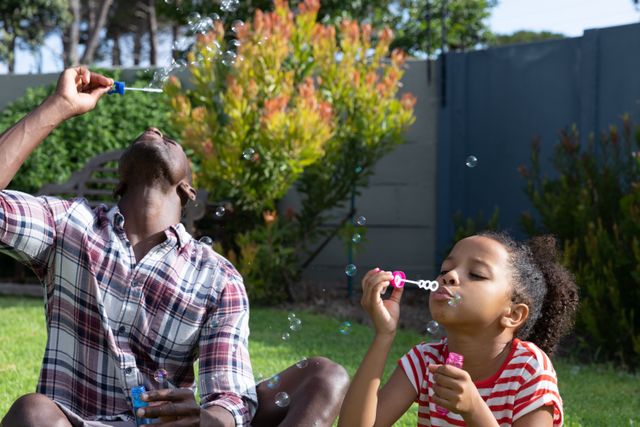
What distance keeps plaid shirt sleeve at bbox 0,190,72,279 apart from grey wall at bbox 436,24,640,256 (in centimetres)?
464

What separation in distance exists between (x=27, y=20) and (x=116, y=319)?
1731cm

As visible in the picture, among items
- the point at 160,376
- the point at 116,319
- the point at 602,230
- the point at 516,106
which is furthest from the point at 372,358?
the point at 516,106

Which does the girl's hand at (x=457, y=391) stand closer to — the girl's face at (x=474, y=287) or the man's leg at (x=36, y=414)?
the girl's face at (x=474, y=287)

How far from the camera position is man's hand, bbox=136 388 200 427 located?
2.07m

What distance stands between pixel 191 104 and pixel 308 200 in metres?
1.06

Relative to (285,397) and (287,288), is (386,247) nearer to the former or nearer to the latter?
(287,288)

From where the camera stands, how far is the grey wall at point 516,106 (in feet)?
20.6

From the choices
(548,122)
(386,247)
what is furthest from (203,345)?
(386,247)

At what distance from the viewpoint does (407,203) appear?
7711mm

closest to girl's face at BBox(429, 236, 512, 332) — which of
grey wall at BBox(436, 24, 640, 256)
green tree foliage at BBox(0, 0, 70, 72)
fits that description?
grey wall at BBox(436, 24, 640, 256)

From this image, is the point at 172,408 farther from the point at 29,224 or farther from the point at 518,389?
the point at 518,389

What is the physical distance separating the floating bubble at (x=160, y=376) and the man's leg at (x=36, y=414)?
23cm

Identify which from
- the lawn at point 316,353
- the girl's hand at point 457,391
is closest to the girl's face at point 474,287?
A: the girl's hand at point 457,391

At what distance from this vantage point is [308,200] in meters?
6.63
